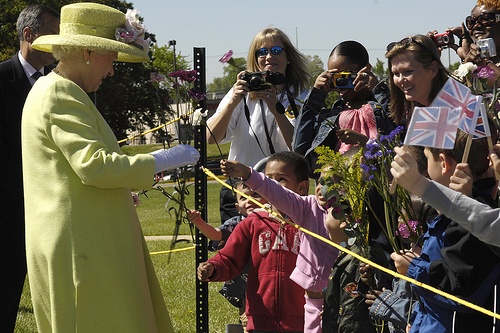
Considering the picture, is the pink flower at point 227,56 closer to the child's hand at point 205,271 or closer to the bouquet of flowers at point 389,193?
the child's hand at point 205,271

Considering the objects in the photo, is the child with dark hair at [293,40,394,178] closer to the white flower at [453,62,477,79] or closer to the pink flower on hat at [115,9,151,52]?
the pink flower on hat at [115,9,151,52]

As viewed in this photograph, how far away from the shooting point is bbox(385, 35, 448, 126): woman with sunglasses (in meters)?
4.37

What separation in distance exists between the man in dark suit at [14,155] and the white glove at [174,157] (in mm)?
1951

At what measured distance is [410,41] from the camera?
4430mm

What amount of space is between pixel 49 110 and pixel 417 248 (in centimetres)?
170

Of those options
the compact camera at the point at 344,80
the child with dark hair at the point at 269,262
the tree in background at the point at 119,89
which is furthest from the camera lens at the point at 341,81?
the tree in background at the point at 119,89

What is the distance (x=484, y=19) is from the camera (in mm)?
5023

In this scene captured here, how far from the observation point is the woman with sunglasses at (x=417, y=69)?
14.3 ft

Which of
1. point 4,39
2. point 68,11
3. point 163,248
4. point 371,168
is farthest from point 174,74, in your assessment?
point 4,39

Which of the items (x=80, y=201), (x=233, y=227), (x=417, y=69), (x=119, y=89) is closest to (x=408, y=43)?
(x=417, y=69)

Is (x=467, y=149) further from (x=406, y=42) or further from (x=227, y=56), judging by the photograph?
(x=227, y=56)

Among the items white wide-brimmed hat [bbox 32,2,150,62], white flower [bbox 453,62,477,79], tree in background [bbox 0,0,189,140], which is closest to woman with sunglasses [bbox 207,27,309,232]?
white wide-brimmed hat [bbox 32,2,150,62]

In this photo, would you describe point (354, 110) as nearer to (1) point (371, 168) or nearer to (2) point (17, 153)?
(1) point (371, 168)

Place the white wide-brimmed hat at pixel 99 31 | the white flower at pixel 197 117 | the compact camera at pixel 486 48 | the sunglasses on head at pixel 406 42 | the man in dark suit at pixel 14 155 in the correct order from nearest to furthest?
the compact camera at pixel 486 48, the white wide-brimmed hat at pixel 99 31, the sunglasses on head at pixel 406 42, the white flower at pixel 197 117, the man in dark suit at pixel 14 155
